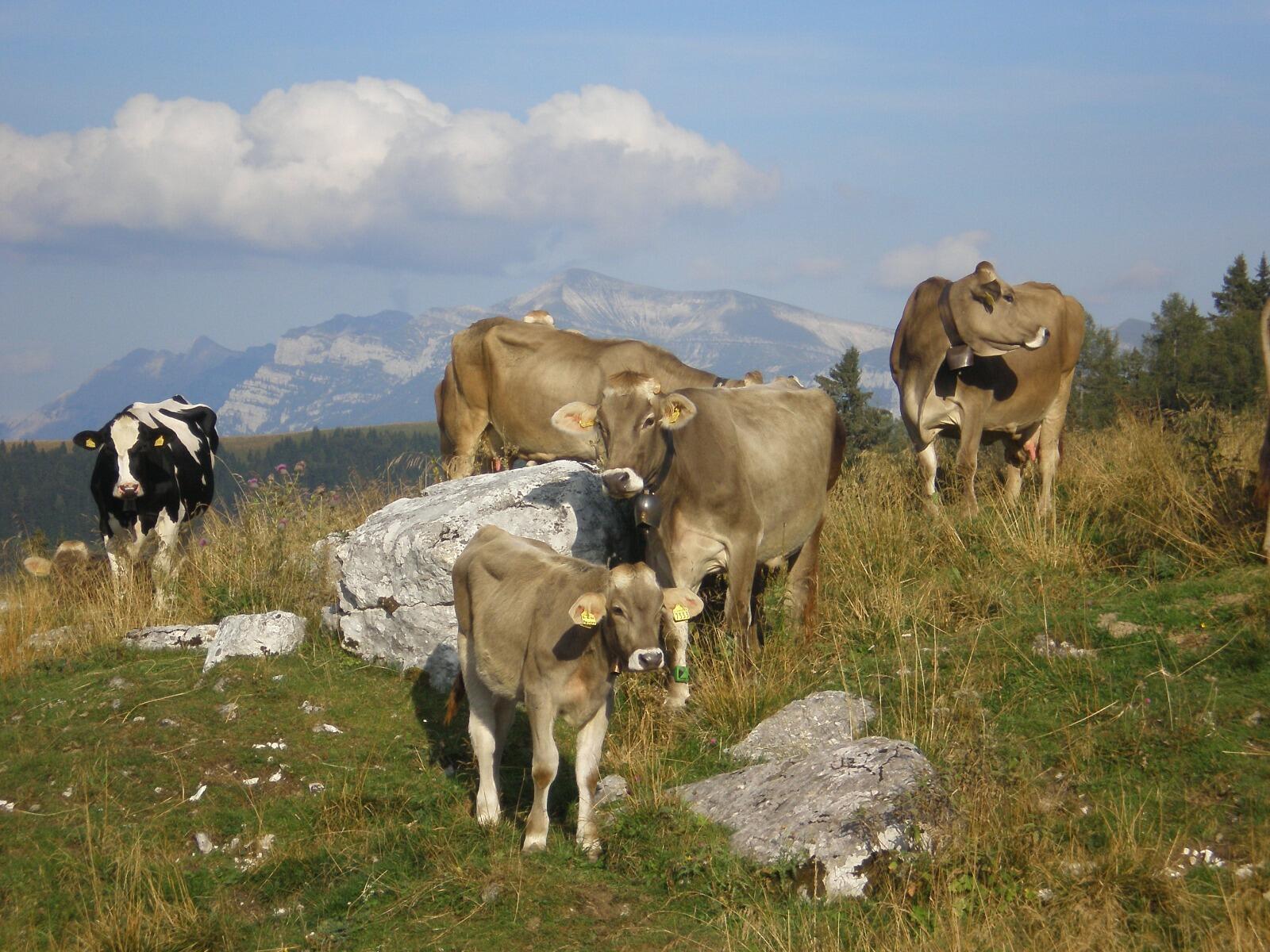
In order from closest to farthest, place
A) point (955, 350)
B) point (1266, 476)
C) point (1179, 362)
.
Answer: point (1266, 476), point (955, 350), point (1179, 362)

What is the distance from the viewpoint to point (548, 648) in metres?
7.41

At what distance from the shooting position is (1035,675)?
8523 millimetres

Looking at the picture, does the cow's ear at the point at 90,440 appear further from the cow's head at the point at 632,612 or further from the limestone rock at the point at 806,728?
the limestone rock at the point at 806,728

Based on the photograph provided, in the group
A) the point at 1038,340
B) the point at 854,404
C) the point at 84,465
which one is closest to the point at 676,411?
the point at 1038,340

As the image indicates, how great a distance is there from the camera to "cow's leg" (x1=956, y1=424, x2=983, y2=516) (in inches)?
522

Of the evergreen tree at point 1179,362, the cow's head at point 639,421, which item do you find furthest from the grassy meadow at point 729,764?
the evergreen tree at point 1179,362

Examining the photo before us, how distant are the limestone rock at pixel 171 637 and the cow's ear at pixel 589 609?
553 cm

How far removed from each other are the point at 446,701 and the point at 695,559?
2444mm

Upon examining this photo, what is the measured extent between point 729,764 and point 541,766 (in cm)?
154

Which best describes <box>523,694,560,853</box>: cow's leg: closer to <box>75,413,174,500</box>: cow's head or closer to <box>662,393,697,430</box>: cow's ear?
<box>662,393,697,430</box>: cow's ear

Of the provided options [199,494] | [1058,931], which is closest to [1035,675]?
[1058,931]

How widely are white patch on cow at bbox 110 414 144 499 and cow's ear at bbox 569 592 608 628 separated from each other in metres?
8.40

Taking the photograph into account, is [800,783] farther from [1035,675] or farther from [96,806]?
[96,806]

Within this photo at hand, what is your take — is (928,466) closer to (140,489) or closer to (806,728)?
(806,728)
